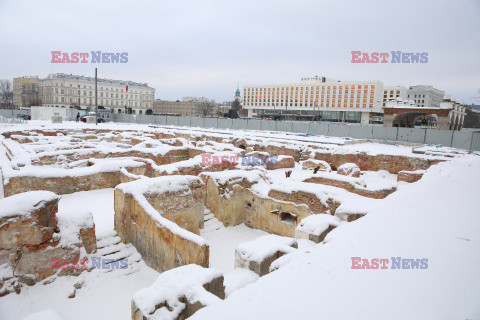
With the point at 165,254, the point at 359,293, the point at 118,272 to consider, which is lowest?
the point at 118,272

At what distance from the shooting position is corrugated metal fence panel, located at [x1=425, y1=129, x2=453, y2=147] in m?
20.0

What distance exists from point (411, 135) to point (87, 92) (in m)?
79.1

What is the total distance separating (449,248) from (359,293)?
2430 millimetres

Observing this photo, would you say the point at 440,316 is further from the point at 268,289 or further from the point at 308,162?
the point at 308,162

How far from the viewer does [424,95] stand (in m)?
83.6

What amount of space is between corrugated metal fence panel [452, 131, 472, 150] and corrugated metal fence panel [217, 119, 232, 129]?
20693 mm

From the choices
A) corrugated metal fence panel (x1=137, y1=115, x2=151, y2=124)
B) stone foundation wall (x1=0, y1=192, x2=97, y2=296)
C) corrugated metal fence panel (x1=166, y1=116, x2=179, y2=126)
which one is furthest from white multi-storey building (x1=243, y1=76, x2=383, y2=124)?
stone foundation wall (x1=0, y1=192, x2=97, y2=296)

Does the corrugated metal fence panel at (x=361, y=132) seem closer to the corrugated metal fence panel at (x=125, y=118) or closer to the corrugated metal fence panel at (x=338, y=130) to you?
the corrugated metal fence panel at (x=338, y=130)

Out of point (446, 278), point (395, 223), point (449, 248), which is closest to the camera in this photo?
point (446, 278)

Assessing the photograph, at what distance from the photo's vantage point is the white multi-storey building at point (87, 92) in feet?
244

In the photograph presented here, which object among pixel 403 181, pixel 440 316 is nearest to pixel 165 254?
pixel 440 316

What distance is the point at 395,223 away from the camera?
19.3ft

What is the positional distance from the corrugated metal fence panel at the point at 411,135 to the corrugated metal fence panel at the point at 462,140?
6.43 ft

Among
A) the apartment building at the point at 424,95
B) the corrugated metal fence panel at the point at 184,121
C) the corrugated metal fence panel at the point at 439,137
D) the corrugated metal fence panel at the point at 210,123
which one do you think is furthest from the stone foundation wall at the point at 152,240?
the apartment building at the point at 424,95
